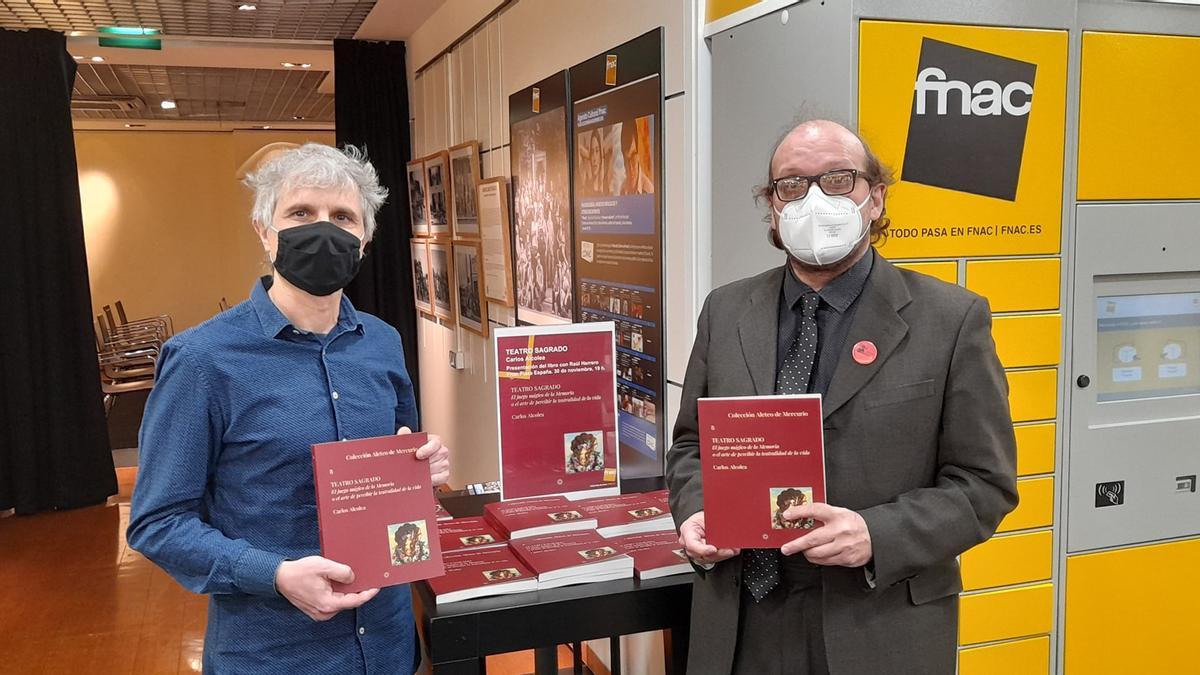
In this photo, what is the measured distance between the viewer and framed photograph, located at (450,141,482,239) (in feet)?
17.6

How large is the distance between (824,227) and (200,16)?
611 centimetres

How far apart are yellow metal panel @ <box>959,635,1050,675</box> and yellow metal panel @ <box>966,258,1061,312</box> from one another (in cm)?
85

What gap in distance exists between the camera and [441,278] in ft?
21.1

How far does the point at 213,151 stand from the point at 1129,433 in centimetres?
1347

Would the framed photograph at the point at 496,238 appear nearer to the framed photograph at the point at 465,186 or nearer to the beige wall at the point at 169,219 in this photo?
the framed photograph at the point at 465,186

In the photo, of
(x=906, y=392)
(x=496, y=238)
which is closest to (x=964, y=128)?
(x=906, y=392)

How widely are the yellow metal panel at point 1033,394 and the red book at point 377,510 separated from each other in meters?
1.50

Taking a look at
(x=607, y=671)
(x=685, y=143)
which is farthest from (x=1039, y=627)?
(x=607, y=671)

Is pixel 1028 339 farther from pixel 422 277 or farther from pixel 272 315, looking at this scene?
pixel 422 277

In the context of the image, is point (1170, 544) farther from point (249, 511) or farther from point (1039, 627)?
point (249, 511)

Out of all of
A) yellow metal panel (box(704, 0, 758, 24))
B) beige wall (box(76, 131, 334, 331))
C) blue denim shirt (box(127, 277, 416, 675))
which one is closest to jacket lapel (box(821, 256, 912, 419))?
blue denim shirt (box(127, 277, 416, 675))

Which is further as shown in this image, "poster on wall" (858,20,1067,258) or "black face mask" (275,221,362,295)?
"poster on wall" (858,20,1067,258)

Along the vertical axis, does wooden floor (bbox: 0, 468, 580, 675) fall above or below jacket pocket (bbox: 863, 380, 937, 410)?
below

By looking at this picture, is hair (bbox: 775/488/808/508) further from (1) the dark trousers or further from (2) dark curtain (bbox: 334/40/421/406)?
(2) dark curtain (bbox: 334/40/421/406)
